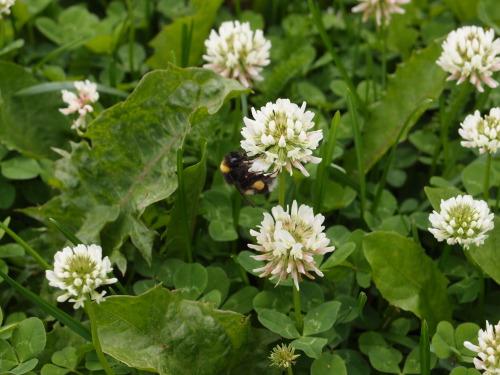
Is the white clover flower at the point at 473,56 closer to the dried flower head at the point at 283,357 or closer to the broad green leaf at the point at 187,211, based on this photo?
the broad green leaf at the point at 187,211

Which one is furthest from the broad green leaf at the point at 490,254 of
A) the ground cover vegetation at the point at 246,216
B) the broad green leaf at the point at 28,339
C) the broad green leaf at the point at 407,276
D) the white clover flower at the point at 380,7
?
the broad green leaf at the point at 28,339

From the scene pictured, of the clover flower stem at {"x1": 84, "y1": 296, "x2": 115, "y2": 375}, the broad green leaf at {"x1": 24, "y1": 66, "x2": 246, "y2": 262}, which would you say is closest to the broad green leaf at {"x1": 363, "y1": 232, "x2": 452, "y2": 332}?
the broad green leaf at {"x1": 24, "y1": 66, "x2": 246, "y2": 262}

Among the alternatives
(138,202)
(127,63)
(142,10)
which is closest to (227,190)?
(138,202)

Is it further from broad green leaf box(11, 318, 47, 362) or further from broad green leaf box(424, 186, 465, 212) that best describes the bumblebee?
broad green leaf box(11, 318, 47, 362)

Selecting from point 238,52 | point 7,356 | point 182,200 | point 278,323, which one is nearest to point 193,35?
point 238,52

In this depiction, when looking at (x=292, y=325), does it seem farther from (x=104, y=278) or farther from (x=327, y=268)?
(x=104, y=278)

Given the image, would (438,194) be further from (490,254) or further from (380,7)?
(380,7)

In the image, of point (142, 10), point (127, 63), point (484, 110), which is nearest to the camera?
point (484, 110)

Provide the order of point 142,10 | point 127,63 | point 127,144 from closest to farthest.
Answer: point 127,144 → point 127,63 → point 142,10

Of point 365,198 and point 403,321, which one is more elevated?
point 365,198
